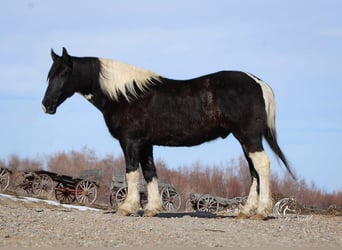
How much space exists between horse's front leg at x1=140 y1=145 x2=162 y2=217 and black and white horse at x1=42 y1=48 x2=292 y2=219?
0.06ft

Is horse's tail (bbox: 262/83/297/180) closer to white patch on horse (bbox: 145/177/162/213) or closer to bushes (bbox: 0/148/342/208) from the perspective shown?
white patch on horse (bbox: 145/177/162/213)

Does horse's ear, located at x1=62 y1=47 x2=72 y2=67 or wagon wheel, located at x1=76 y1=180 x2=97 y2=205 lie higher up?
horse's ear, located at x1=62 y1=47 x2=72 y2=67

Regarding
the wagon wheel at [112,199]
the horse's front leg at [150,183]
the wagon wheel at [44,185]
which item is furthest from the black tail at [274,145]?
the wagon wheel at [44,185]

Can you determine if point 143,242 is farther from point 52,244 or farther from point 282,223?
point 282,223

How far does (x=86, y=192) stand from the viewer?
2730 cm

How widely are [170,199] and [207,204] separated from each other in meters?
2.14

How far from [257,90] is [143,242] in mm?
4505

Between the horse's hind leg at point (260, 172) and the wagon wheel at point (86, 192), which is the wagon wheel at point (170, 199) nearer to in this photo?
the wagon wheel at point (86, 192)

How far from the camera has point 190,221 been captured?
11031mm

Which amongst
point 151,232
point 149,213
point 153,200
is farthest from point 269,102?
point 151,232

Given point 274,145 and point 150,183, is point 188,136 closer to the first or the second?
point 150,183

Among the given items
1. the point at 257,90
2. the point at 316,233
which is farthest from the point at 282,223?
the point at 257,90

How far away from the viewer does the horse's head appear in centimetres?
1219

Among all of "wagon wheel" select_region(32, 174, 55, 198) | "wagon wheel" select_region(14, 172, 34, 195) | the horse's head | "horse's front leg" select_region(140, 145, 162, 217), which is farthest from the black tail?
"wagon wheel" select_region(14, 172, 34, 195)
